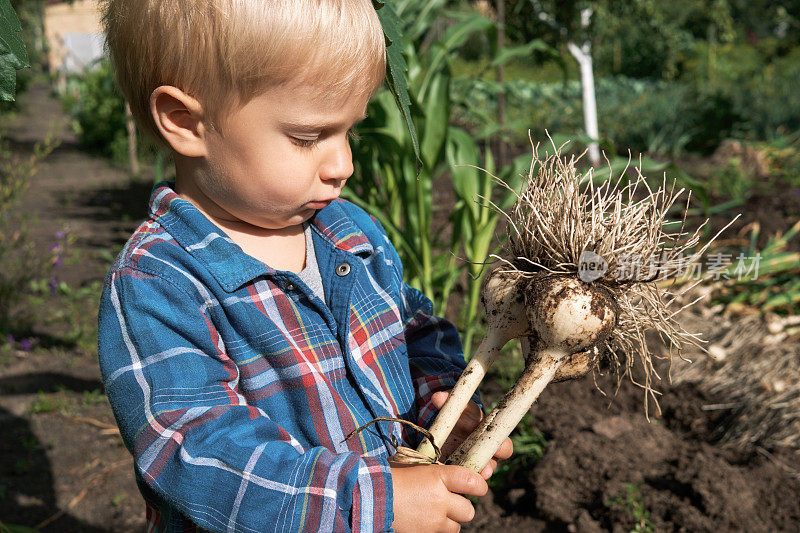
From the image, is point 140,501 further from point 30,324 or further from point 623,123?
point 623,123

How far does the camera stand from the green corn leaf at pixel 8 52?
0.69m

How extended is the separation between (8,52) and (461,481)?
0.74 metres

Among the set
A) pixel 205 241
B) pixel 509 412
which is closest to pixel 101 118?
pixel 205 241

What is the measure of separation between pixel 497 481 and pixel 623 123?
7163 millimetres

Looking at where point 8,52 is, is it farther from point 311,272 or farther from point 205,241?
point 311,272

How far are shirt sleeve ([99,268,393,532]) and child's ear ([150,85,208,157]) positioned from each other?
20 cm

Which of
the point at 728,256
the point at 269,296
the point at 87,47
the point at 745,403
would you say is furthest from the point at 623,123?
the point at 87,47

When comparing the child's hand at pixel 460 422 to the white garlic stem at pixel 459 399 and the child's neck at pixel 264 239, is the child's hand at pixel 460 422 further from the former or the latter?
the child's neck at pixel 264 239

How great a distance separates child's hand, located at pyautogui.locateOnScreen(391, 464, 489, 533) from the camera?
0.86m

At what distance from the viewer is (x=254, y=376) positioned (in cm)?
95

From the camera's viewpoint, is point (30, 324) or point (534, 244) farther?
point (30, 324)

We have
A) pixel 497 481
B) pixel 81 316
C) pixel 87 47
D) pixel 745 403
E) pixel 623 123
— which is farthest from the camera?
A: pixel 87 47

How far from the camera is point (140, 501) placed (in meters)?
2.13

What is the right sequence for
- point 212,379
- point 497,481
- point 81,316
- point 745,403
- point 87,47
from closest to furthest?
point 212,379 < point 497,481 < point 745,403 < point 81,316 < point 87,47
